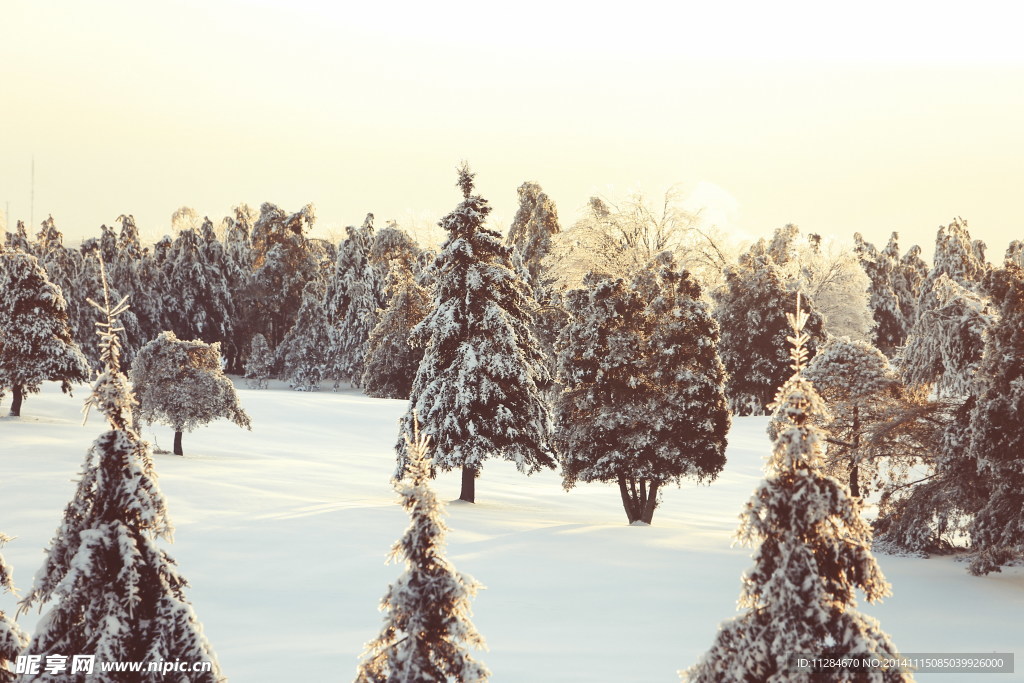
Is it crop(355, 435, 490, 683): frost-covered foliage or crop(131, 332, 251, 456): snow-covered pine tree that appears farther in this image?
crop(131, 332, 251, 456): snow-covered pine tree

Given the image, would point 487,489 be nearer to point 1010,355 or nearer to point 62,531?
point 1010,355

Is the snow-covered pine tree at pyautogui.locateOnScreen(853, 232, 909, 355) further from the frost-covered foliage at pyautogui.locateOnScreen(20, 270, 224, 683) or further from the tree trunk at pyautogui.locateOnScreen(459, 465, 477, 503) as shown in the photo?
the frost-covered foliage at pyautogui.locateOnScreen(20, 270, 224, 683)

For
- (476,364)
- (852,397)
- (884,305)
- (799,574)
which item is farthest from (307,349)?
(799,574)

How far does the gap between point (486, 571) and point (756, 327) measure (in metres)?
35.3

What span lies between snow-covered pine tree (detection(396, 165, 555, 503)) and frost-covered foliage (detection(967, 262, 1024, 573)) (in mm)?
12617

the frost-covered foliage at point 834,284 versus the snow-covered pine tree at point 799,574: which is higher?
the frost-covered foliage at point 834,284

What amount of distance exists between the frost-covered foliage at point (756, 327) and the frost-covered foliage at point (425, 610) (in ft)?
152

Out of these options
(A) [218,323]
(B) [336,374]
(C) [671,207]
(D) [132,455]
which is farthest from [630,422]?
(A) [218,323]

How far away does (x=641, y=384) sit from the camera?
28094 millimetres

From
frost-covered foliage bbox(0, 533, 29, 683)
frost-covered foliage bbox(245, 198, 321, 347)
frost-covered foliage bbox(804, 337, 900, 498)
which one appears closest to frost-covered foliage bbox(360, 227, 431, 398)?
frost-covered foliage bbox(245, 198, 321, 347)

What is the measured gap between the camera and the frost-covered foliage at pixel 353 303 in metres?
69.9

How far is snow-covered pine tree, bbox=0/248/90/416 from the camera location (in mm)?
38531

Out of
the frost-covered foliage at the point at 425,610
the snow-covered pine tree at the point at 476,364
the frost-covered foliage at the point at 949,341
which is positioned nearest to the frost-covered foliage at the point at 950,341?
the frost-covered foliage at the point at 949,341

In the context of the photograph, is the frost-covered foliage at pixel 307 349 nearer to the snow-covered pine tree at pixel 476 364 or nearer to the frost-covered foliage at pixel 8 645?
the snow-covered pine tree at pixel 476 364
